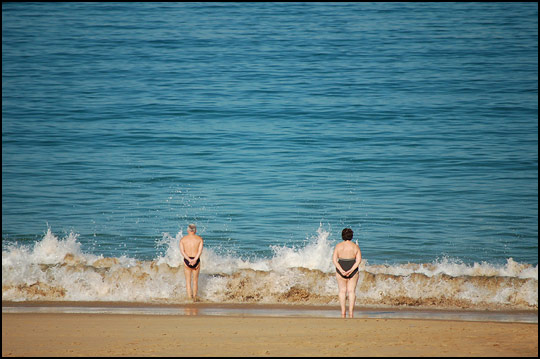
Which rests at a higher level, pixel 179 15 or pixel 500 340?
pixel 179 15

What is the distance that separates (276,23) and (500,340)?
3346 cm

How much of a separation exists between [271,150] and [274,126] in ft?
10.1

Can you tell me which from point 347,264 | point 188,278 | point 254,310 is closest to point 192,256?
point 188,278

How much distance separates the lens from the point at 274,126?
27516mm

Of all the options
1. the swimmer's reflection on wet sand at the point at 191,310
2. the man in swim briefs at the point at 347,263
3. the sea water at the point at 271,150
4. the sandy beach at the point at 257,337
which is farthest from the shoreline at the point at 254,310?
the sandy beach at the point at 257,337

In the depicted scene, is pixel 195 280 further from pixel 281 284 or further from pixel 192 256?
pixel 281 284

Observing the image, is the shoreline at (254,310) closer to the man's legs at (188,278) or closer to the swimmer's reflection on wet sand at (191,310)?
the swimmer's reflection on wet sand at (191,310)

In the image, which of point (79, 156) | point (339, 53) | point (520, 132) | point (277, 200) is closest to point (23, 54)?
point (79, 156)

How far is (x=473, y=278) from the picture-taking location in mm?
12422

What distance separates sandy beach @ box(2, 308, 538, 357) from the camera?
7602 mm

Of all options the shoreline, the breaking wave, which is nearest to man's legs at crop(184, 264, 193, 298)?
the breaking wave

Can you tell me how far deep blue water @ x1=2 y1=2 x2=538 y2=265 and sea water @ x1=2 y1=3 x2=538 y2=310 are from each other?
0.33 feet

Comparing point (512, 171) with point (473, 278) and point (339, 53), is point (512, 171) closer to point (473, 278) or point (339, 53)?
point (473, 278)

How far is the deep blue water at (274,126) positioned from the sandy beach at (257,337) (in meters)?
5.88
